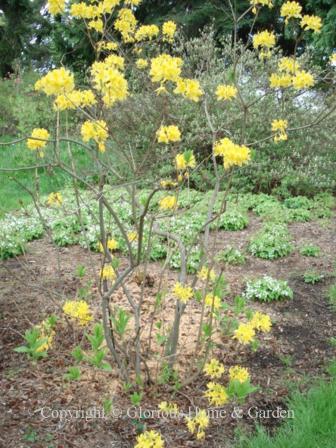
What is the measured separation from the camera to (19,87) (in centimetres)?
1194

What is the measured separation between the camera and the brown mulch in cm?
251

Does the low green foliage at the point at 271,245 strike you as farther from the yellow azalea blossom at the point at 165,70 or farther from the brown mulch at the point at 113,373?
the yellow azalea blossom at the point at 165,70

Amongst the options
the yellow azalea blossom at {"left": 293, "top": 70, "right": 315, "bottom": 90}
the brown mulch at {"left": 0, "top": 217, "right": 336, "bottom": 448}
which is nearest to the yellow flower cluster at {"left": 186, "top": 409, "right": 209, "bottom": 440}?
the brown mulch at {"left": 0, "top": 217, "right": 336, "bottom": 448}

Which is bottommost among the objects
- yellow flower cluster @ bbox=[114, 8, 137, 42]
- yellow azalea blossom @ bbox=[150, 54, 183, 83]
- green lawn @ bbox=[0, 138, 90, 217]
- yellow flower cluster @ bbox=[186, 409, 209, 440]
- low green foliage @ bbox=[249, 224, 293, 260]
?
yellow flower cluster @ bbox=[186, 409, 209, 440]

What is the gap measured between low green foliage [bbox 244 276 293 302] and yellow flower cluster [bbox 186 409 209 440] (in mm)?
1522

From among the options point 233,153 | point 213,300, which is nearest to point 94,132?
point 233,153

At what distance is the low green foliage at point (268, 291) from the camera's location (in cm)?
388

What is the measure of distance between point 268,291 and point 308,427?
5.04 ft

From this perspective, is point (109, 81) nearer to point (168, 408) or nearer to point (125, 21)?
point (125, 21)

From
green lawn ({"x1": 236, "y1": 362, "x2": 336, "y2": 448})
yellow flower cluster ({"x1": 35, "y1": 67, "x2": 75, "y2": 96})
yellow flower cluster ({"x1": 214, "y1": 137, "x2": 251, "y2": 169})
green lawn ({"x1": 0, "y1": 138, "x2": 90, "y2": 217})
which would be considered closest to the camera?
yellow flower cluster ({"x1": 35, "y1": 67, "x2": 75, "y2": 96})

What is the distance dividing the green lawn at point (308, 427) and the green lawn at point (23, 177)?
4.33 meters

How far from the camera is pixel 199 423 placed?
249 centimetres

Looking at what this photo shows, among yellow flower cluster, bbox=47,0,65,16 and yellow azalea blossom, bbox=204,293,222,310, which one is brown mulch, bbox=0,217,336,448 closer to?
yellow azalea blossom, bbox=204,293,222,310

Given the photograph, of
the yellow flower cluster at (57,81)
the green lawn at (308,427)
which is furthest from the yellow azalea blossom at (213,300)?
the yellow flower cluster at (57,81)
